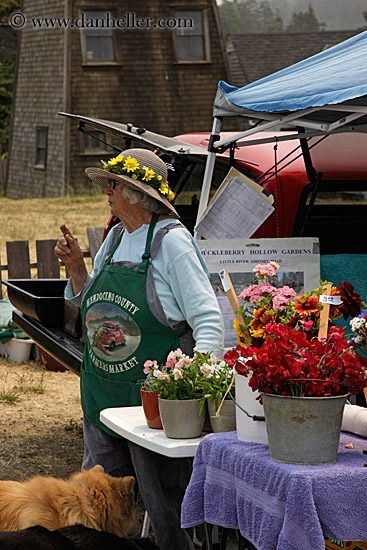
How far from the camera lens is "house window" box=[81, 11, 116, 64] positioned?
22.8 meters

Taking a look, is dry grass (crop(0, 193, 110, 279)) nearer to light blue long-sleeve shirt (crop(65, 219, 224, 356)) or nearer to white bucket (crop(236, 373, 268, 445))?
light blue long-sleeve shirt (crop(65, 219, 224, 356))

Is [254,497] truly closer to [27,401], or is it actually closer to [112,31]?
[27,401]

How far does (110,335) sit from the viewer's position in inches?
144

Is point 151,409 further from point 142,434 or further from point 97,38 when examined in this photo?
point 97,38

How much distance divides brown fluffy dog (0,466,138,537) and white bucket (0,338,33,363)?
5756mm

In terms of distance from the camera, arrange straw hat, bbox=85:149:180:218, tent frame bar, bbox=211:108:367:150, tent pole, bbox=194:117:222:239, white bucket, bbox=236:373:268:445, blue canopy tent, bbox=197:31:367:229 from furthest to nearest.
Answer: tent pole, bbox=194:117:222:239 < tent frame bar, bbox=211:108:367:150 < blue canopy tent, bbox=197:31:367:229 < straw hat, bbox=85:149:180:218 < white bucket, bbox=236:373:268:445

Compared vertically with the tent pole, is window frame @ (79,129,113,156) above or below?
above

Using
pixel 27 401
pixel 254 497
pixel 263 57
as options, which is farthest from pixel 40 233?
pixel 263 57

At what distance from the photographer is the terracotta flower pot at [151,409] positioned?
3010 millimetres

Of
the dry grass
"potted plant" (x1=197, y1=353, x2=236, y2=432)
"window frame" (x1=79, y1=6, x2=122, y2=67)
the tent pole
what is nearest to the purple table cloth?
"potted plant" (x1=197, y1=353, x2=236, y2=432)

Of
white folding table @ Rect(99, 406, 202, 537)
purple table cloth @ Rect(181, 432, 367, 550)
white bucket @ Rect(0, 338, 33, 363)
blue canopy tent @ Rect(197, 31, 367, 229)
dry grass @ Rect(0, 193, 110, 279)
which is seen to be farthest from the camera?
dry grass @ Rect(0, 193, 110, 279)

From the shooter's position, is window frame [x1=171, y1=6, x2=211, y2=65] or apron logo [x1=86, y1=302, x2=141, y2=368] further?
window frame [x1=171, y1=6, x2=211, y2=65]

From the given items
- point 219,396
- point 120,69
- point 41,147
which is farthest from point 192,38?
point 219,396

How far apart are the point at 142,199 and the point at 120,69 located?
67.1 feet
